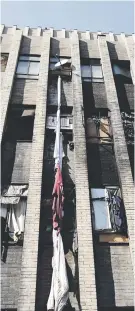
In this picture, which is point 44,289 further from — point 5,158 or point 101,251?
point 5,158

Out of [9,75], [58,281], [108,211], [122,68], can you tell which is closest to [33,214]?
[58,281]

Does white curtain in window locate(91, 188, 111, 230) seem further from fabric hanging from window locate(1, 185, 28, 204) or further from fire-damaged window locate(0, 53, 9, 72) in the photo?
fire-damaged window locate(0, 53, 9, 72)

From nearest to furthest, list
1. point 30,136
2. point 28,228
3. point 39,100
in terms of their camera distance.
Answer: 1. point 28,228
2. point 30,136
3. point 39,100

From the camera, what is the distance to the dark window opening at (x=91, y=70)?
13750 millimetres

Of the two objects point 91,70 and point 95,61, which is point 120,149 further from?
point 95,61

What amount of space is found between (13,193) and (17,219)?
897 mm

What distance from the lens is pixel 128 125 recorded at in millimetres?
11438

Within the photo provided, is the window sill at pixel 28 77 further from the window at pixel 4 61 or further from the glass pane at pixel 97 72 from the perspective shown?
the glass pane at pixel 97 72

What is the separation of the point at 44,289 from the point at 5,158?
4.84m

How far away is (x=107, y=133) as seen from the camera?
37.2 feet

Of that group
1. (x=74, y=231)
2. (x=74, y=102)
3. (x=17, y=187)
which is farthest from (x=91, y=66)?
(x=74, y=231)

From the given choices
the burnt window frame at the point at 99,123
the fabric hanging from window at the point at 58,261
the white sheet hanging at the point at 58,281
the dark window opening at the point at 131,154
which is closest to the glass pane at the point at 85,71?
the burnt window frame at the point at 99,123

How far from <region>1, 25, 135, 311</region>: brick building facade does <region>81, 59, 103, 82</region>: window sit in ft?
0.18

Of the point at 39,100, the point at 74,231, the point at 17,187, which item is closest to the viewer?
the point at 74,231
